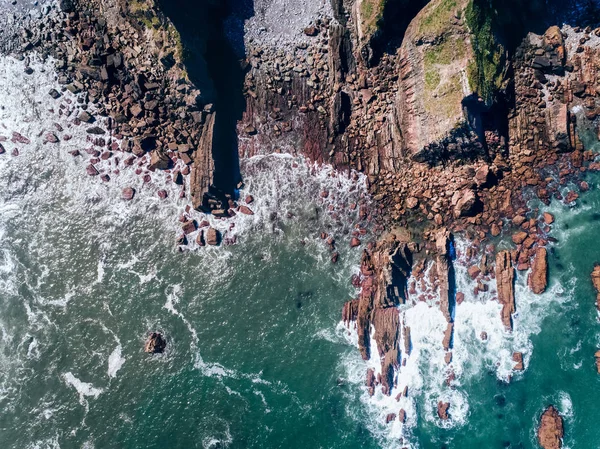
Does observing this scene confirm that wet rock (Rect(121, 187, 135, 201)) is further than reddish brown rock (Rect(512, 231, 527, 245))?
Yes

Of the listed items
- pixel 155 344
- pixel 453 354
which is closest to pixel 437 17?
Answer: pixel 453 354

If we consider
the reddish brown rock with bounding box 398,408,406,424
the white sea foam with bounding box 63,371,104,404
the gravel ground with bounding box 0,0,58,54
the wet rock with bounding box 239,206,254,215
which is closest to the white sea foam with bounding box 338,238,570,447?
the reddish brown rock with bounding box 398,408,406,424

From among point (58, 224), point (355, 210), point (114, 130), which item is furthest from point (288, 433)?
point (114, 130)

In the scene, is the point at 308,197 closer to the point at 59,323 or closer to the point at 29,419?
the point at 59,323

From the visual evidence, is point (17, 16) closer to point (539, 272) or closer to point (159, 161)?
point (159, 161)

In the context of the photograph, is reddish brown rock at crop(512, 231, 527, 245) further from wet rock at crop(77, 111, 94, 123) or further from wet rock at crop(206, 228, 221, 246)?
wet rock at crop(77, 111, 94, 123)
